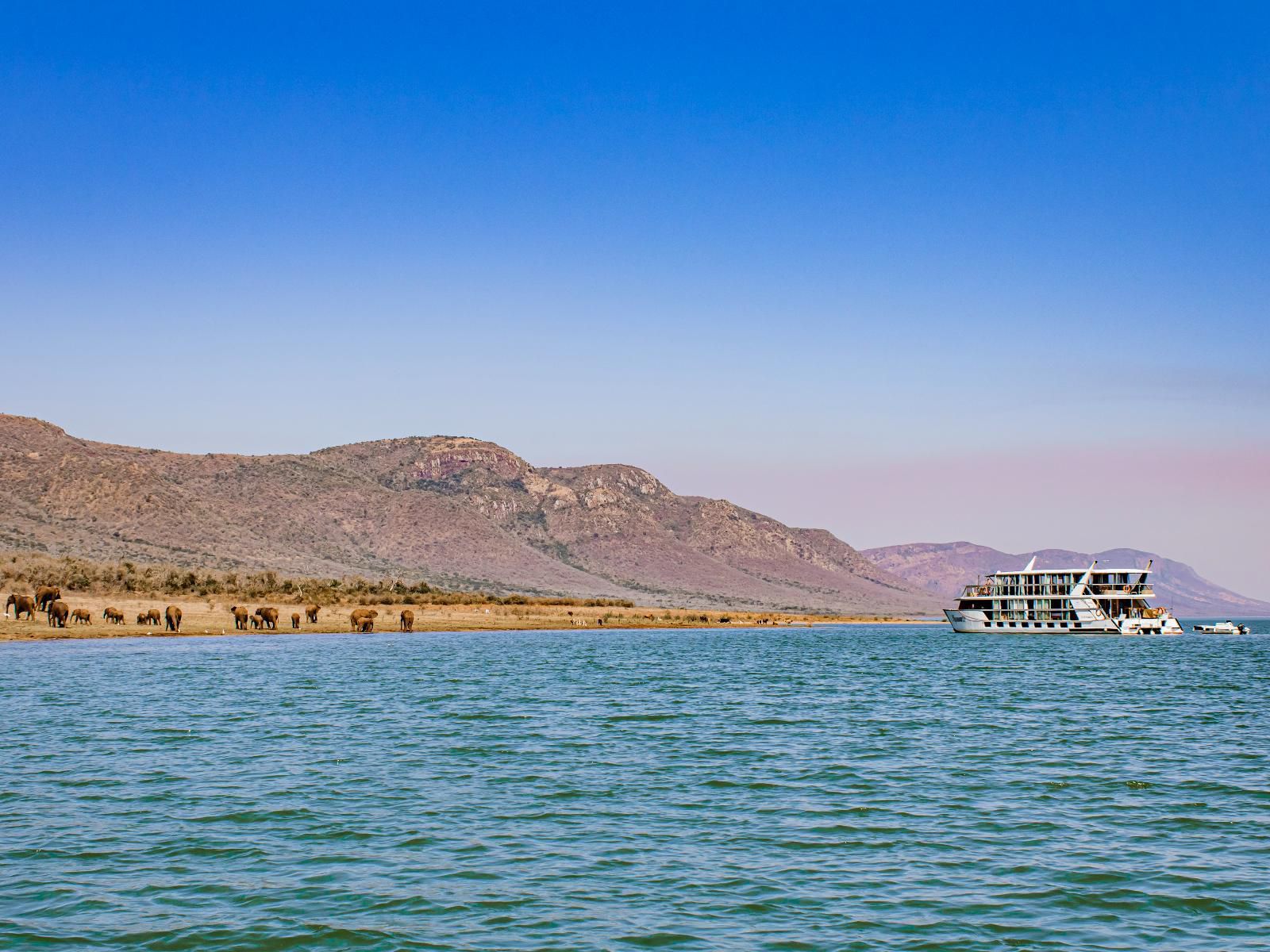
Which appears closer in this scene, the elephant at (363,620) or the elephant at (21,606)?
the elephant at (21,606)

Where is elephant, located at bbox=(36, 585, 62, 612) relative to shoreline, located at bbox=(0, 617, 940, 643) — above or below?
above

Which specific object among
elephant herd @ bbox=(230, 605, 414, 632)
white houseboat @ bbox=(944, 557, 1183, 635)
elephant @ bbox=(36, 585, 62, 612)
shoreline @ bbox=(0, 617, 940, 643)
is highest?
white houseboat @ bbox=(944, 557, 1183, 635)

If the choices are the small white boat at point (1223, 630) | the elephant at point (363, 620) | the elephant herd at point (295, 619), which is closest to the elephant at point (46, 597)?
the elephant herd at point (295, 619)

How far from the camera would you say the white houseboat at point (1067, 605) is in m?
128

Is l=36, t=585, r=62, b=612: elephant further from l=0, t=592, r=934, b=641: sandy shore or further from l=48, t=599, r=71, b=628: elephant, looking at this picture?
l=48, t=599, r=71, b=628: elephant

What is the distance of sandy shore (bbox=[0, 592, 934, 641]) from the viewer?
241 ft

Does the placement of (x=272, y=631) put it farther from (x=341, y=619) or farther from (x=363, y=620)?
(x=341, y=619)

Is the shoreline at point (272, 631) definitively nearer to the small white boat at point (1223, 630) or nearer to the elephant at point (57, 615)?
the elephant at point (57, 615)

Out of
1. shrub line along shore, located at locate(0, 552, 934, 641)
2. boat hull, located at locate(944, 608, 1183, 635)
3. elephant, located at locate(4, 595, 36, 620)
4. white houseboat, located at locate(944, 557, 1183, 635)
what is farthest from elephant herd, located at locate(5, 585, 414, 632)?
white houseboat, located at locate(944, 557, 1183, 635)

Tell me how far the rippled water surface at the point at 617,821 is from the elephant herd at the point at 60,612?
103ft

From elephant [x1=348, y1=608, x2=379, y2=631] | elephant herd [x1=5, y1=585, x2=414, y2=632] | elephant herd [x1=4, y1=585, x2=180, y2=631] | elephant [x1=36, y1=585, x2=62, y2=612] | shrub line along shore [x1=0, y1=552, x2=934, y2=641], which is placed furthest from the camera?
elephant [x1=348, y1=608, x2=379, y2=631]

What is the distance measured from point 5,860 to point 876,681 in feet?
144

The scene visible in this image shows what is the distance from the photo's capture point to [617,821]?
20.0 meters

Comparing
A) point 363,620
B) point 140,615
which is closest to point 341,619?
point 363,620
